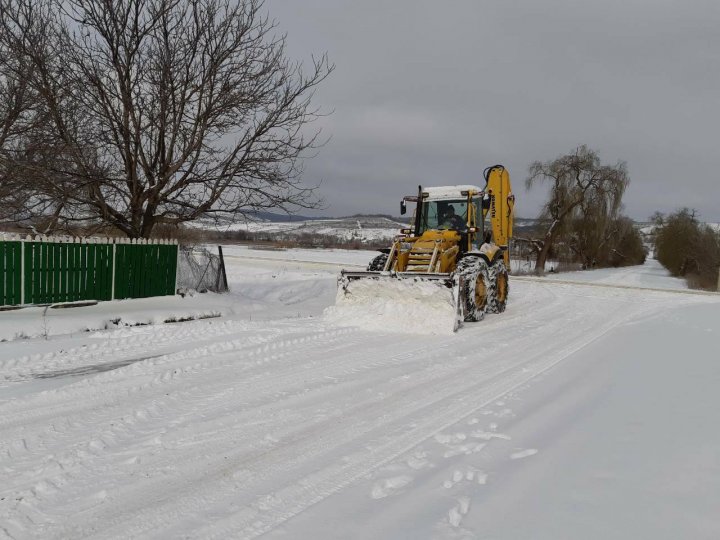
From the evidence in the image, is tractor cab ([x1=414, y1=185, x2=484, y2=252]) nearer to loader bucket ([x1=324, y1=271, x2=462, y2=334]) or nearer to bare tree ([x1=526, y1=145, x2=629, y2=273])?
loader bucket ([x1=324, y1=271, x2=462, y2=334])

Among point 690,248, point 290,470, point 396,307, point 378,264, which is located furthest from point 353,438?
point 690,248

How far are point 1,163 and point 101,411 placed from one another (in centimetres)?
941

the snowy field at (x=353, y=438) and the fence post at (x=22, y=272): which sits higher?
the fence post at (x=22, y=272)

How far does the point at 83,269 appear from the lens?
392 inches

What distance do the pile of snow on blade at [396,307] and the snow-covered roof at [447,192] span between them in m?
3.01

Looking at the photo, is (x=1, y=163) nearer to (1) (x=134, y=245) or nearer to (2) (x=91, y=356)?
(1) (x=134, y=245)

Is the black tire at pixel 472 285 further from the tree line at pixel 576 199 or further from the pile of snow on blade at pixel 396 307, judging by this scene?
the tree line at pixel 576 199

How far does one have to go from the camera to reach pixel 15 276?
8914 millimetres

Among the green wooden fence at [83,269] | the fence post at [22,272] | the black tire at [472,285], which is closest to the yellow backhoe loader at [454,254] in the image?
the black tire at [472,285]

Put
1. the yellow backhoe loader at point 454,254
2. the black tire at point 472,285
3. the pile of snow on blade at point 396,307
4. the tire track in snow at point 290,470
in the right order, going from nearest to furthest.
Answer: the tire track in snow at point 290,470 → the pile of snow on blade at point 396,307 → the yellow backhoe loader at point 454,254 → the black tire at point 472,285

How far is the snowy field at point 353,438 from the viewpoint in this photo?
2.79 m

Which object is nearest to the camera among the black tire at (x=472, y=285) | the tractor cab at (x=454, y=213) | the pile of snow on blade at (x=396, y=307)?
the pile of snow on blade at (x=396, y=307)

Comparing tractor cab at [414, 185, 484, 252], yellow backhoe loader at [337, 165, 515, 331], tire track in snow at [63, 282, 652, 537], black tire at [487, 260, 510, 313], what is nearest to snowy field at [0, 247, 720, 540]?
tire track in snow at [63, 282, 652, 537]

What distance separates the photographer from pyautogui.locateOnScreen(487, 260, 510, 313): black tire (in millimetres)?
10969
